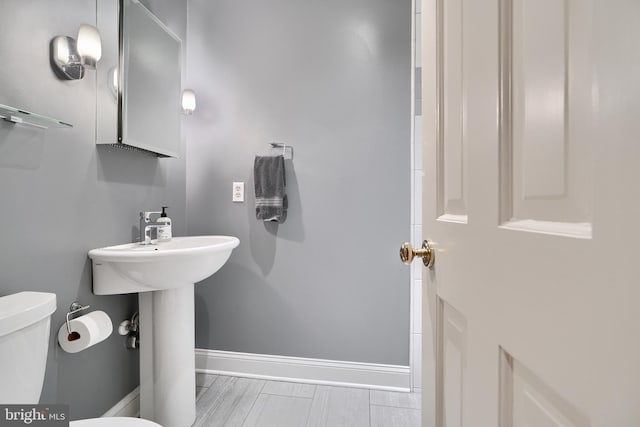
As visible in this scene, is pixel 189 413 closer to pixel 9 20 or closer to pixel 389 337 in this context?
pixel 389 337

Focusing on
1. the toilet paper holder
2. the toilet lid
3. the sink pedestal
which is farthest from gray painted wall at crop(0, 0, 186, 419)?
the toilet lid

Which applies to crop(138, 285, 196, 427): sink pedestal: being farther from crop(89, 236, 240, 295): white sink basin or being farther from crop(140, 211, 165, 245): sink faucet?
crop(140, 211, 165, 245): sink faucet

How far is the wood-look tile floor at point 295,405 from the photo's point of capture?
57.7 inches

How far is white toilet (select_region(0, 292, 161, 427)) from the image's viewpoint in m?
0.75

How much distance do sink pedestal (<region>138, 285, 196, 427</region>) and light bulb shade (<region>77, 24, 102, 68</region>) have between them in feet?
3.21

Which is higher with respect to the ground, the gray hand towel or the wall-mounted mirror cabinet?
the wall-mounted mirror cabinet

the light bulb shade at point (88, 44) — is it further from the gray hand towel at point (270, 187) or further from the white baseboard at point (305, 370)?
the white baseboard at point (305, 370)

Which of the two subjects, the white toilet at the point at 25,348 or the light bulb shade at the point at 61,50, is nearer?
the white toilet at the point at 25,348

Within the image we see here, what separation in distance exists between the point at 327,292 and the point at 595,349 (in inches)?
63.6

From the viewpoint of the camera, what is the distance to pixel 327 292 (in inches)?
70.7

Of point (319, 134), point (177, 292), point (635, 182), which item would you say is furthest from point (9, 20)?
point (635, 182)

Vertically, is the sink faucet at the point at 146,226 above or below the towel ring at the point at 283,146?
below

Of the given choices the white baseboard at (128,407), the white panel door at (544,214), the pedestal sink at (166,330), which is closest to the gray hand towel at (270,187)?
the pedestal sink at (166,330)

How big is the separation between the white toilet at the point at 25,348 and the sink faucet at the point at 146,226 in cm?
61
